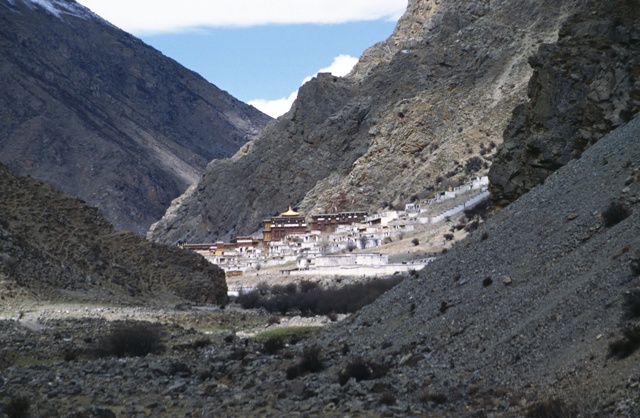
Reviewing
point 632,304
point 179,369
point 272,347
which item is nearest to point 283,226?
point 272,347

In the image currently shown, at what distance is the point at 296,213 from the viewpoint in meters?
103

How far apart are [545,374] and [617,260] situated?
10.8 feet

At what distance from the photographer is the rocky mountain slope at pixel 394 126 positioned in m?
92.2

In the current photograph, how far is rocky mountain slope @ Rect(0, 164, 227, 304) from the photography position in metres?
43.7

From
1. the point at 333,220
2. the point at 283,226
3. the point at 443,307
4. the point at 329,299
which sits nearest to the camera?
the point at 443,307

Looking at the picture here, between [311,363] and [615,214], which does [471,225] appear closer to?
[311,363]

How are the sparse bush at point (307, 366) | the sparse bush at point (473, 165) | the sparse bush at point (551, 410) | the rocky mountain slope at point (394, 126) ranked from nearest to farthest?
1. the sparse bush at point (551, 410)
2. the sparse bush at point (307, 366)
3. the sparse bush at point (473, 165)
4. the rocky mountain slope at point (394, 126)

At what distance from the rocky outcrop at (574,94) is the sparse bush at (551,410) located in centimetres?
1599

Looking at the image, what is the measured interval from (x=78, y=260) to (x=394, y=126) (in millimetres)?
55370

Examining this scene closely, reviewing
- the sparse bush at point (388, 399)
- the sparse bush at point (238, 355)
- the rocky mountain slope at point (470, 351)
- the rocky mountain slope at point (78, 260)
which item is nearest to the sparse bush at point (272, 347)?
the rocky mountain slope at point (470, 351)

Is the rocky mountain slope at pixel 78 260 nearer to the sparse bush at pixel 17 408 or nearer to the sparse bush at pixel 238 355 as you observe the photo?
the sparse bush at pixel 238 355

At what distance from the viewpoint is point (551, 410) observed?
44.9 ft

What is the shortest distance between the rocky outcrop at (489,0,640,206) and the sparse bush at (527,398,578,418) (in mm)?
15989

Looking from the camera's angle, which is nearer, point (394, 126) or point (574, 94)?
point (574, 94)
